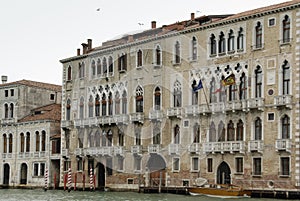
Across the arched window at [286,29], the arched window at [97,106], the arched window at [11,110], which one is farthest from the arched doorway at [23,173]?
the arched window at [286,29]

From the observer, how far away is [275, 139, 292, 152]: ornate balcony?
31.5m

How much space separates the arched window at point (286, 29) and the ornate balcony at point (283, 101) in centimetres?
262

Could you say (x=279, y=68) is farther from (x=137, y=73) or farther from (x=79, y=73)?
(x=79, y=73)

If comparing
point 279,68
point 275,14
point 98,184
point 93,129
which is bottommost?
point 98,184

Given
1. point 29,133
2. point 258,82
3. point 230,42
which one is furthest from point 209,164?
point 29,133

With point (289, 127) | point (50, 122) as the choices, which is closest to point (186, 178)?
point (289, 127)

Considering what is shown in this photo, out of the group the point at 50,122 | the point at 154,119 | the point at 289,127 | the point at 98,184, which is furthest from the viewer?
the point at 50,122

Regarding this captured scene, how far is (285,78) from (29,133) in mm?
21329

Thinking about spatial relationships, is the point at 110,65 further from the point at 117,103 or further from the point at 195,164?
the point at 195,164

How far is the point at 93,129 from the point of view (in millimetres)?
42406

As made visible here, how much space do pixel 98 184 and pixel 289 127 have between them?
47.4 feet

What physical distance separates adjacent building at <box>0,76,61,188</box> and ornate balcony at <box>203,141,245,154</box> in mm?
13527

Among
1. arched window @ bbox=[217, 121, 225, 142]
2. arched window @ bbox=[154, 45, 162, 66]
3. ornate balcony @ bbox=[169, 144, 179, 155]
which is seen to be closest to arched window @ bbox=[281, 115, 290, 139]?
arched window @ bbox=[217, 121, 225, 142]

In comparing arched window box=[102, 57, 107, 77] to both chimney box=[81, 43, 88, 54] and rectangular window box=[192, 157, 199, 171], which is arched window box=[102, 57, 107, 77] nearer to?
chimney box=[81, 43, 88, 54]
